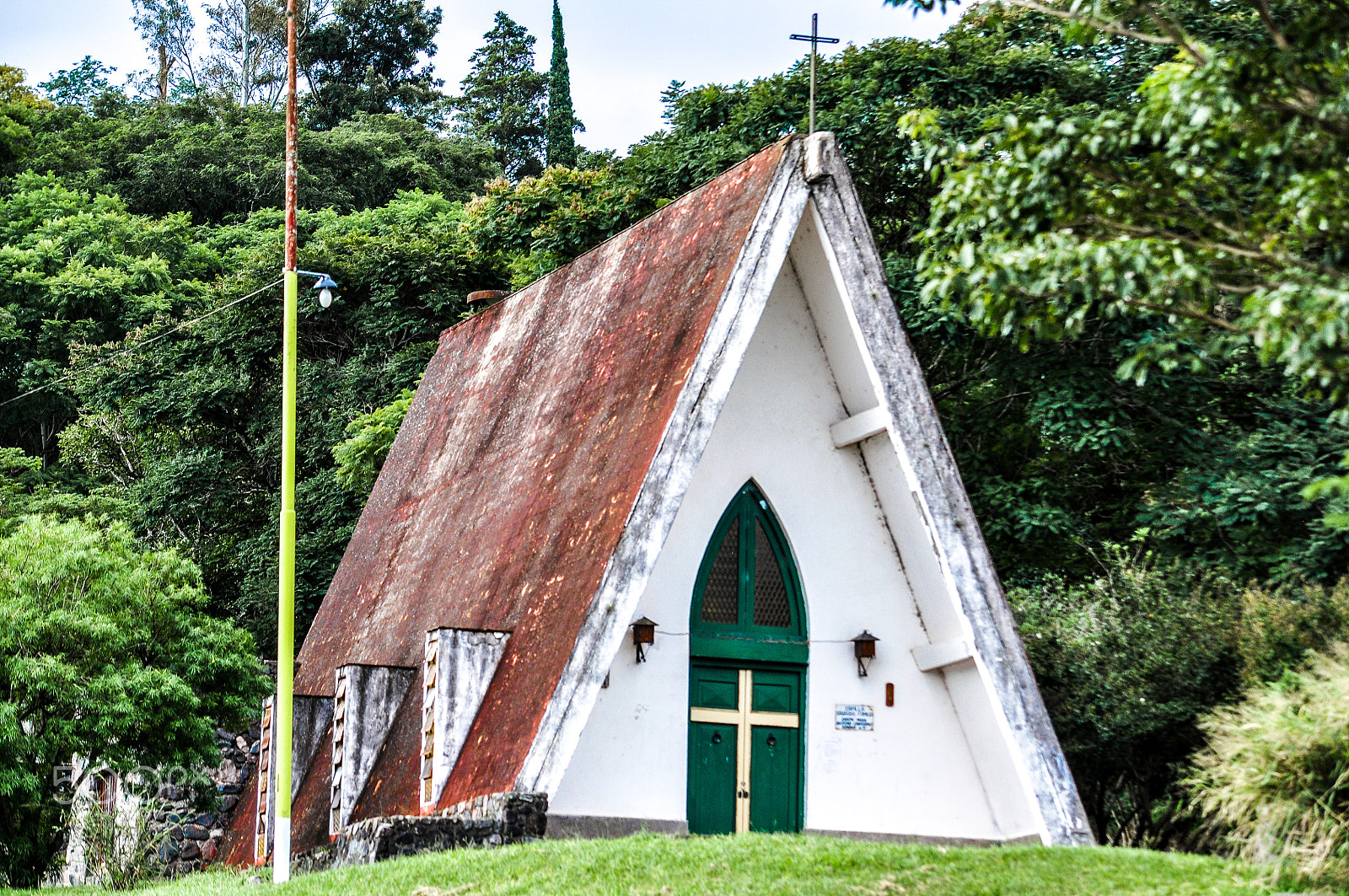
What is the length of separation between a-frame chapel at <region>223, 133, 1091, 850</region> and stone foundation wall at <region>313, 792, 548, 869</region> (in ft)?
0.81

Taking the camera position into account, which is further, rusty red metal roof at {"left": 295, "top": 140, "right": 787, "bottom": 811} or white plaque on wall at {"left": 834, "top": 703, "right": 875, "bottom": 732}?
white plaque on wall at {"left": 834, "top": 703, "right": 875, "bottom": 732}

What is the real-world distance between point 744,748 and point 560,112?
139 ft

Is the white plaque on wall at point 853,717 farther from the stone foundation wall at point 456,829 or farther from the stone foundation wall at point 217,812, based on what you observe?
the stone foundation wall at point 217,812

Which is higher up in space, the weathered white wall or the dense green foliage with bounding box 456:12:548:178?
the dense green foliage with bounding box 456:12:548:178

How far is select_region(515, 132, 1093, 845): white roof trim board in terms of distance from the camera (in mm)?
12656

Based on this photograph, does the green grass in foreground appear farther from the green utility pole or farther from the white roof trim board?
the green utility pole

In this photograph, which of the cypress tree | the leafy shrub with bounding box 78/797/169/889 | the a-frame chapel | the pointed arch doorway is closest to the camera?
the a-frame chapel

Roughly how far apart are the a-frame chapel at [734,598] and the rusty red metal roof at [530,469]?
0.18ft

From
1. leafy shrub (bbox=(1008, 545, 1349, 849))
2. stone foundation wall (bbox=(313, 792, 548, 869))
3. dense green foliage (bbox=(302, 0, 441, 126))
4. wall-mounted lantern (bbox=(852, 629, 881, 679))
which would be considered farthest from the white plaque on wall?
dense green foliage (bbox=(302, 0, 441, 126))

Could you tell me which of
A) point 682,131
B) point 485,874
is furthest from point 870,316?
point 682,131

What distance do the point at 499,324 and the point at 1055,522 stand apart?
860 centimetres

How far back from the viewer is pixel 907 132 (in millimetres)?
9391

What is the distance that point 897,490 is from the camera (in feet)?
49.9

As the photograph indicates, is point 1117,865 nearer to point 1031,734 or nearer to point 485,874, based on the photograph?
point 1031,734
